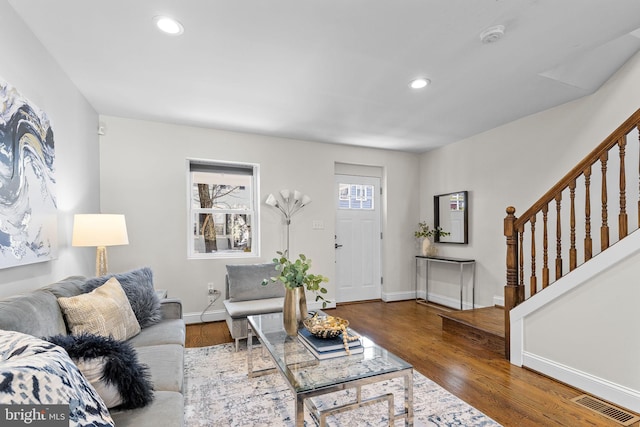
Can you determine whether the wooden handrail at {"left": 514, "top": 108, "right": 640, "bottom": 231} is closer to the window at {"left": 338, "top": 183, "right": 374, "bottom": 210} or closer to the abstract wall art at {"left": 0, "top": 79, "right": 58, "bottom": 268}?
the window at {"left": 338, "top": 183, "right": 374, "bottom": 210}

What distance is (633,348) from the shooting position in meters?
1.95

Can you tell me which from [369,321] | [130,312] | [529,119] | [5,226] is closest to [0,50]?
[5,226]

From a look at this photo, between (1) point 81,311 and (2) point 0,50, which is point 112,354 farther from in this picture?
(2) point 0,50

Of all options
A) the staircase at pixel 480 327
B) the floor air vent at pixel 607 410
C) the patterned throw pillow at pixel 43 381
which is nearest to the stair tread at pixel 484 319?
the staircase at pixel 480 327

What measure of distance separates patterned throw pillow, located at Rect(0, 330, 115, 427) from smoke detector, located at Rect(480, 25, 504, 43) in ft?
8.60

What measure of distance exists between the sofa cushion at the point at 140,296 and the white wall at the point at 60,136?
40cm

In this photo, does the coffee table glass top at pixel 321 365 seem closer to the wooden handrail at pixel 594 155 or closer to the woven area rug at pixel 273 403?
the woven area rug at pixel 273 403

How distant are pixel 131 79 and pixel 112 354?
7.53ft

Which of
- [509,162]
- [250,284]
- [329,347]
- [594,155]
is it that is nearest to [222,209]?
[250,284]

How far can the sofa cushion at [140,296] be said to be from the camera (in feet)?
7.19

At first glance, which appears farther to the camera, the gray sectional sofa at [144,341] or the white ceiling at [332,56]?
the white ceiling at [332,56]

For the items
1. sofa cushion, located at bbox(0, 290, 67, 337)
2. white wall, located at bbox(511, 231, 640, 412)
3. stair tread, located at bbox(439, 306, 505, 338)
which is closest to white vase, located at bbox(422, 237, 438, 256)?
stair tread, located at bbox(439, 306, 505, 338)

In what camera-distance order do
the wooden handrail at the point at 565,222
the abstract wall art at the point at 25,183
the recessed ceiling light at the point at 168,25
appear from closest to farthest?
1. the abstract wall art at the point at 25,183
2. the recessed ceiling light at the point at 168,25
3. the wooden handrail at the point at 565,222

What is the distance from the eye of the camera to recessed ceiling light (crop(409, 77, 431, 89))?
8.59ft
